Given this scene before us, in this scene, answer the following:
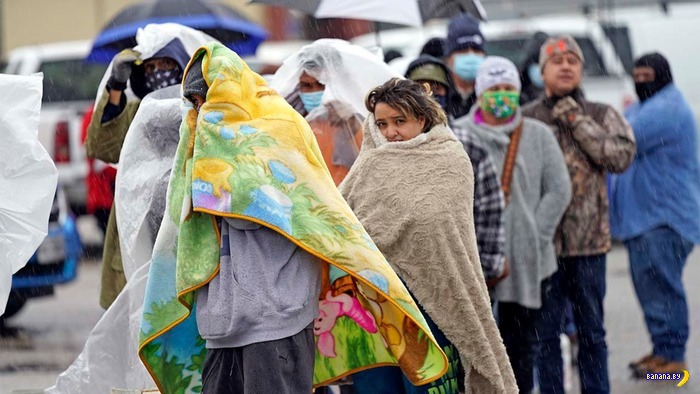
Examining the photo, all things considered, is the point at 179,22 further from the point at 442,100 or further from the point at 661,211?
the point at 661,211

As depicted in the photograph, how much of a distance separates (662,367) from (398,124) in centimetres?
339

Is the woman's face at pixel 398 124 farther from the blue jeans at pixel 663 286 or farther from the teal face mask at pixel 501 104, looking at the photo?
the blue jeans at pixel 663 286

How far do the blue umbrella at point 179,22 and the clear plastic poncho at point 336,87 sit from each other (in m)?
2.74

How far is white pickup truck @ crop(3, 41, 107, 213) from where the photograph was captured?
15.7 metres

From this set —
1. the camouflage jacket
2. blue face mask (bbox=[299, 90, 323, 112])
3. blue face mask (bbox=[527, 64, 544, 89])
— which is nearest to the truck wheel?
blue face mask (bbox=[527, 64, 544, 89])

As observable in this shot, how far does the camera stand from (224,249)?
4855 mm

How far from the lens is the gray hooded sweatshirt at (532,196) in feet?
23.3

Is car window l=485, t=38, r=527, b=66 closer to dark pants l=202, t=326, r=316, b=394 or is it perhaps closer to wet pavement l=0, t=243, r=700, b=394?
wet pavement l=0, t=243, r=700, b=394

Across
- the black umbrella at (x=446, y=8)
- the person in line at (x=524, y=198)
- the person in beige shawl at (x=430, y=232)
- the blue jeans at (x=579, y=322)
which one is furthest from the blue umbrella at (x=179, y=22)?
the person in beige shawl at (x=430, y=232)

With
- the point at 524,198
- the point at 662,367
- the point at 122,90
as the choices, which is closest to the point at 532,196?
the point at 524,198

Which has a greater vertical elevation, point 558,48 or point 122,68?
point 122,68

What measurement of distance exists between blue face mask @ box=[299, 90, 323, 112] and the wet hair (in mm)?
1142

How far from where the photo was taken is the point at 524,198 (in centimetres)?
719

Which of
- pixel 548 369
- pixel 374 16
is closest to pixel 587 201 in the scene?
pixel 548 369
